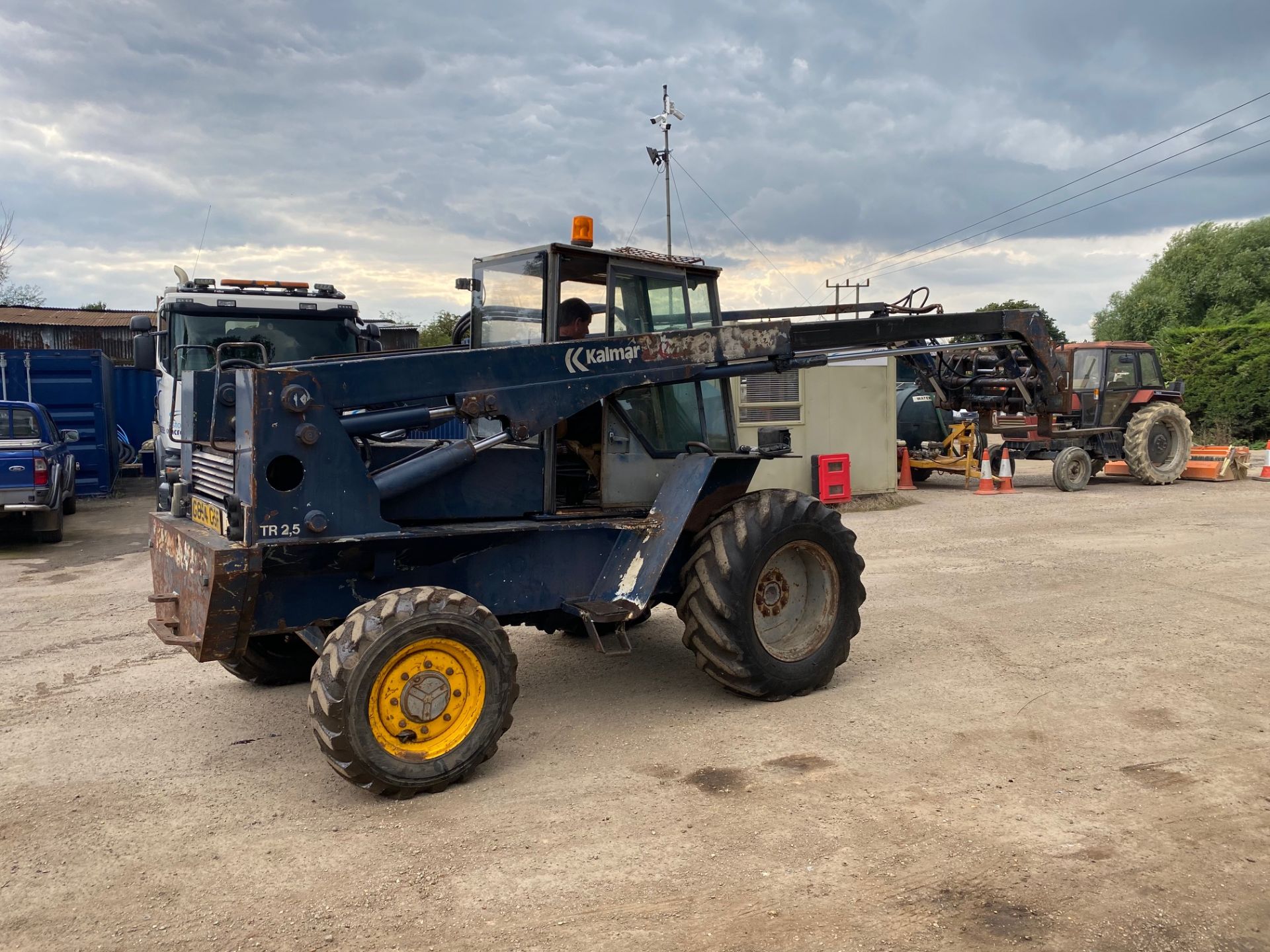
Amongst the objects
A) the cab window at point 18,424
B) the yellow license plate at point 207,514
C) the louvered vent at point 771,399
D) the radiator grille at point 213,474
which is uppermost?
the louvered vent at point 771,399

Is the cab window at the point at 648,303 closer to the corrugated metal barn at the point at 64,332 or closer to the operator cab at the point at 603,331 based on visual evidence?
the operator cab at the point at 603,331

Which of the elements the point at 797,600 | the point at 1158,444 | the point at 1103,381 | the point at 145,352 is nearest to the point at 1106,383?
the point at 1103,381

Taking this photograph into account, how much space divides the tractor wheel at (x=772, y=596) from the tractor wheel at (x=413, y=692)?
4.26ft

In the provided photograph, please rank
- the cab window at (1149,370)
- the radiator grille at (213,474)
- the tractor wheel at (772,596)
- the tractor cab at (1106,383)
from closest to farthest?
the radiator grille at (213,474)
the tractor wheel at (772,596)
the tractor cab at (1106,383)
the cab window at (1149,370)

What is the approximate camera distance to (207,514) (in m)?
5.04

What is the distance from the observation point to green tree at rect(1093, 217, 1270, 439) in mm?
23297

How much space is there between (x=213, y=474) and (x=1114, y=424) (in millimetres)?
16158

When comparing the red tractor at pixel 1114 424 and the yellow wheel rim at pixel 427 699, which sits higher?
the red tractor at pixel 1114 424

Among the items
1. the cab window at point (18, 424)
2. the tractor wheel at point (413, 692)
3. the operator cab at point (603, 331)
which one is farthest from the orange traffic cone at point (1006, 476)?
the cab window at point (18, 424)

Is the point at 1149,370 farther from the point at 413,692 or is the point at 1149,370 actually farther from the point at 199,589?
the point at 199,589

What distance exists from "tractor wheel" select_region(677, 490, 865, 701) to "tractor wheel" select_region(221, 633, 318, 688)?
236cm

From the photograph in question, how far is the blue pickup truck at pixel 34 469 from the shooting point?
1161 cm

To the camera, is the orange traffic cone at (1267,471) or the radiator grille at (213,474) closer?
the radiator grille at (213,474)

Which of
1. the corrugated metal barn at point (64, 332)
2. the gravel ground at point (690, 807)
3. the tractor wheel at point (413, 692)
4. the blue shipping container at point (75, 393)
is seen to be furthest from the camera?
the corrugated metal barn at point (64, 332)
